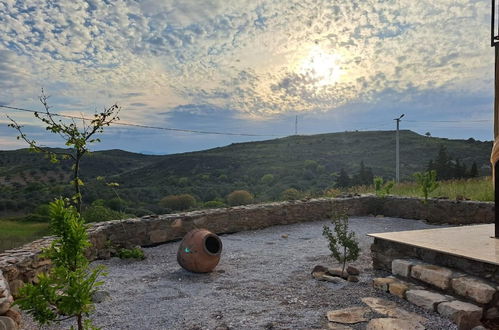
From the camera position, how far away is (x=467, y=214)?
966 cm

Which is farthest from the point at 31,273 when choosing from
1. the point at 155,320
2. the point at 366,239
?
the point at 366,239

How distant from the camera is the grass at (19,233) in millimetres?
7789

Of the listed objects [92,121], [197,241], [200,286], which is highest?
[92,121]

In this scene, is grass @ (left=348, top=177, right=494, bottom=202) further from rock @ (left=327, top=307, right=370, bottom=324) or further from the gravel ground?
rock @ (left=327, top=307, right=370, bottom=324)

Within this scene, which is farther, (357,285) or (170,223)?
(170,223)

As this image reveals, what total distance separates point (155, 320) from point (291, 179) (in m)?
22.6

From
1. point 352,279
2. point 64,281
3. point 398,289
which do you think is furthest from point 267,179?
point 64,281

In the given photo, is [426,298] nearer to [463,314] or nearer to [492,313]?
[463,314]

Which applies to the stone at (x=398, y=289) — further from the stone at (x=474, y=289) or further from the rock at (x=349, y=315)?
the rock at (x=349, y=315)

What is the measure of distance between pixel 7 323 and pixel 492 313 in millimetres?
4649

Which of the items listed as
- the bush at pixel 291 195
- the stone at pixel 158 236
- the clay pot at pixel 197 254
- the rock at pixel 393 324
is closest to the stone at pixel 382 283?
the rock at pixel 393 324

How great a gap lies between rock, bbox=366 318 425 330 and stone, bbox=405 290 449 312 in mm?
465

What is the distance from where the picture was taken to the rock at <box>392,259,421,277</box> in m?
4.84

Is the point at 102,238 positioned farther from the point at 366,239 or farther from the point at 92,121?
the point at 366,239
